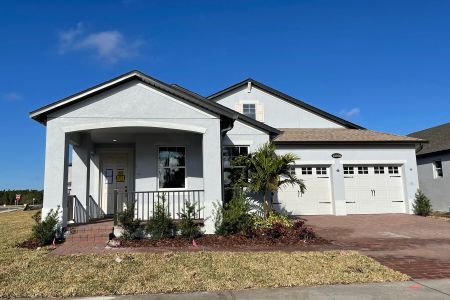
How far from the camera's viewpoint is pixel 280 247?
9141 mm

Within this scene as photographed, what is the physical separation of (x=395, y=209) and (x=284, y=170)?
28.1ft

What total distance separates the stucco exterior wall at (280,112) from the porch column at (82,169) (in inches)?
390

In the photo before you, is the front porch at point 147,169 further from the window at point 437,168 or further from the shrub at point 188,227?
the window at point 437,168

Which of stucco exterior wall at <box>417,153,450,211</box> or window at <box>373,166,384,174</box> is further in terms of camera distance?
stucco exterior wall at <box>417,153,450,211</box>

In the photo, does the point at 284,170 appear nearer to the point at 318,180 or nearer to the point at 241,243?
the point at 241,243

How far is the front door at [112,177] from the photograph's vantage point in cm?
1371

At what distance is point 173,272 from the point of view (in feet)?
21.9

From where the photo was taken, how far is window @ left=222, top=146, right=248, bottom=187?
44.4 ft

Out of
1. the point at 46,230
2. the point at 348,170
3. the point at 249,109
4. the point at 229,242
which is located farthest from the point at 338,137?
the point at 46,230

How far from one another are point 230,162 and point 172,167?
7.67 feet

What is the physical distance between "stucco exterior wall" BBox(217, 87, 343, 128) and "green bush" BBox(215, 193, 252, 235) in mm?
10994

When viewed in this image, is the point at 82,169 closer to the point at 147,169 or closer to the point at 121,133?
the point at 121,133

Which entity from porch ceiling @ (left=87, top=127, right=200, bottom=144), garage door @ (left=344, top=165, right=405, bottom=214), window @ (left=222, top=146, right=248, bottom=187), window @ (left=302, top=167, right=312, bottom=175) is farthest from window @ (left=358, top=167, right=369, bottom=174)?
porch ceiling @ (left=87, top=127, right=200, bottom=144)

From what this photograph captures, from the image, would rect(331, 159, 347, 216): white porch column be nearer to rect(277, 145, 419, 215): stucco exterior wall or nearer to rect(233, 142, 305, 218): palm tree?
rect(277, 145, 419, 215): stucco exterior wall
